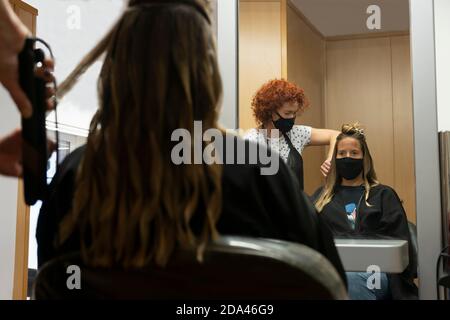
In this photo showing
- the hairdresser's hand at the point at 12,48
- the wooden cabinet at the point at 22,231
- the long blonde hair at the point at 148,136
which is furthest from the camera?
the wooden cabinet at the point at 22,231

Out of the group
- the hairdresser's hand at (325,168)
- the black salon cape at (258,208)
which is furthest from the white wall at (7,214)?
the hairdresser's hand at (325,168)

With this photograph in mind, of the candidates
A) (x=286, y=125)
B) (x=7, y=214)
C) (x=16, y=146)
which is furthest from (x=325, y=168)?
(x=7, y=214)

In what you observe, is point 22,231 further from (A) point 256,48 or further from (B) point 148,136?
(A) point 256,48

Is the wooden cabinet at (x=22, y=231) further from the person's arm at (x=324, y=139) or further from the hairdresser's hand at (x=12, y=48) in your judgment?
the person's arm at (x=324, y=139)

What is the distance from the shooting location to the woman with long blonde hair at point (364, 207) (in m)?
1.20

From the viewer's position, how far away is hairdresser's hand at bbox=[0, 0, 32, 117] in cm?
96

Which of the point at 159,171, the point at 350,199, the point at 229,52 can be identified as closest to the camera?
the point at 159,171

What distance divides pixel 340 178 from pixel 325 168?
0.05 metres

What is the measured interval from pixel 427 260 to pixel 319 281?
701 mm

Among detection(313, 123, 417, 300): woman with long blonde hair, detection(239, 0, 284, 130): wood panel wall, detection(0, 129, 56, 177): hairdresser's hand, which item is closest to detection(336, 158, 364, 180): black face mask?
detection(313, 123, 417, 300): woman with long blonde hair

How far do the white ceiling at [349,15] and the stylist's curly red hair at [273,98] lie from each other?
0.58 feet

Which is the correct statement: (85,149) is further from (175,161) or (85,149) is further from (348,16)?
(348,16)

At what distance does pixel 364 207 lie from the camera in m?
1.21

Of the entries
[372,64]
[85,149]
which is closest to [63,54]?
[85,149]
